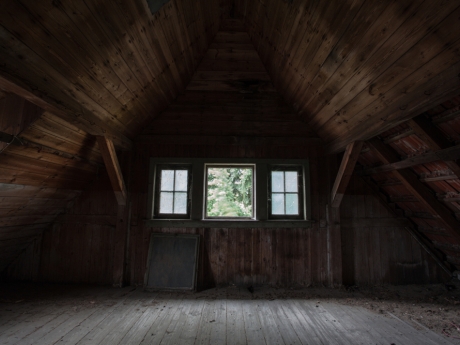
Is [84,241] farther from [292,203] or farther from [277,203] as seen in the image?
[292,203]

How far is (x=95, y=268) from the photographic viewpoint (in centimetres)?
396

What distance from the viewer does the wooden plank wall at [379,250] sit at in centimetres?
407

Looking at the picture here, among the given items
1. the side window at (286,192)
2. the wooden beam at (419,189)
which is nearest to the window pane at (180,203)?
the side window at (286,192)

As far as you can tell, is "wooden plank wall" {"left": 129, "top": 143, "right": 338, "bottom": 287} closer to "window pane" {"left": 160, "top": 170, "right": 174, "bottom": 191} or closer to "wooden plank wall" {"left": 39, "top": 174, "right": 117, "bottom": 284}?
"window pane" {"left": 160, "top": 170, "right": 174, "bottom": 191}

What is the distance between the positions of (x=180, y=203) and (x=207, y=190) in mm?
475

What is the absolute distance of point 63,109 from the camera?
7.70ft

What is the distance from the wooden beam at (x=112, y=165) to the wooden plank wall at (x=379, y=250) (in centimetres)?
342

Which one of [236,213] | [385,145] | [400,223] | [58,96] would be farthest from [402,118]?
[236,213]

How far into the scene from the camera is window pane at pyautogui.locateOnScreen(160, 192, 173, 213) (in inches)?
163

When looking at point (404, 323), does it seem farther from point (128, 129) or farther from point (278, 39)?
point (128, 129)

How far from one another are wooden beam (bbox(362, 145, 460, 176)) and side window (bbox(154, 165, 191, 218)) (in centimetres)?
283

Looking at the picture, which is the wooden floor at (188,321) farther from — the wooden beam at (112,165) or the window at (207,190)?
the wooden beam at (112,165)

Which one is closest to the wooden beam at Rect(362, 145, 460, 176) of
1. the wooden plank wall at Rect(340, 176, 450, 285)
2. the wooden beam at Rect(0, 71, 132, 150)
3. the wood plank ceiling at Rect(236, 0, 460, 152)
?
the wood plank ceiling at Rect(236, 0, 460, 152)

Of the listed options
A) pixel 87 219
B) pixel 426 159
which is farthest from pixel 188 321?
pixel 426 159
